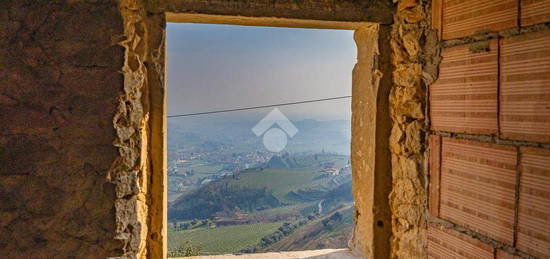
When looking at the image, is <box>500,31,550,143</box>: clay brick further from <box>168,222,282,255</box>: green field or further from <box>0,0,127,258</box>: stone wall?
<box>168,222,282,255</box>: green field

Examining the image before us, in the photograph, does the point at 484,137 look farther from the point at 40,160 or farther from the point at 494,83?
the point at 40,160

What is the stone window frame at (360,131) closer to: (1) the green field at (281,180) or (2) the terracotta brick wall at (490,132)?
(2) the terracotta brick wall at (490,132)

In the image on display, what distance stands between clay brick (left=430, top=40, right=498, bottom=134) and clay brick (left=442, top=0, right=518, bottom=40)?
67 millimetres

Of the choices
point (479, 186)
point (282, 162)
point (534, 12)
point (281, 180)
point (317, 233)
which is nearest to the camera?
point (534, 12)

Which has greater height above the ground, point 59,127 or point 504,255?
point 59,127

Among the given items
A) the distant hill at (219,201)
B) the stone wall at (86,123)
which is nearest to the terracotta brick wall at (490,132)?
the stone wall at (86,123)

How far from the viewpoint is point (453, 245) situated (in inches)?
61.6

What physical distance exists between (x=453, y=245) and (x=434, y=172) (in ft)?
1.09

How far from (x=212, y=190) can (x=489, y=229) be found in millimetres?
10537

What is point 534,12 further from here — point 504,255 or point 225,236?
point 225,236

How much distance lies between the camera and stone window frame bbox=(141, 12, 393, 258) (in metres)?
1.63

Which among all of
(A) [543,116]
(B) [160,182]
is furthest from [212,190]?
(A) [543,116]

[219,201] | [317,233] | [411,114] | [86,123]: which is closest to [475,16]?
[411,114]

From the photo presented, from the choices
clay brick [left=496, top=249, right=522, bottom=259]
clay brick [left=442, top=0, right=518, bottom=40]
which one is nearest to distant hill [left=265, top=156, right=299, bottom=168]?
clay brick [left=442, top=0, right=518, bottom=40]
